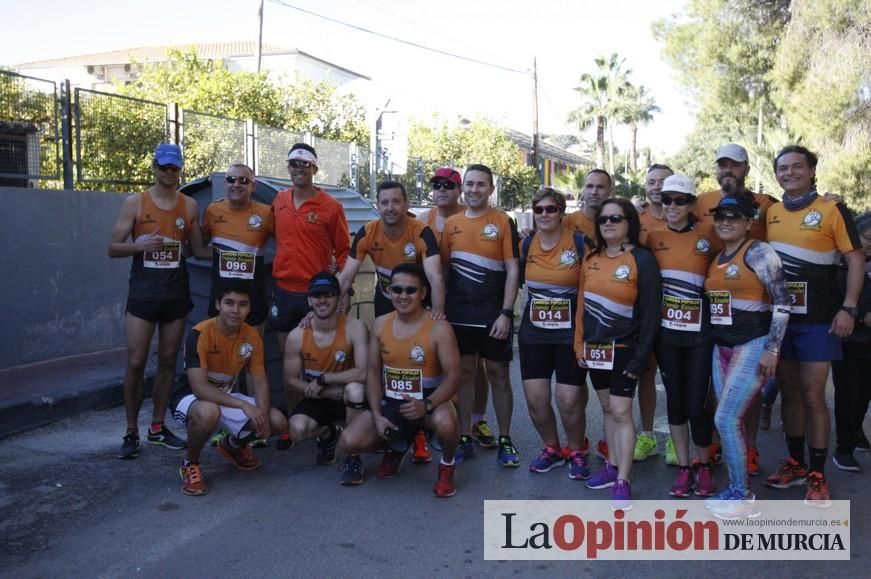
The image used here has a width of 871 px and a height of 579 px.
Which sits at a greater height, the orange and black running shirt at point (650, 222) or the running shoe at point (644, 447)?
the orange and black running shirt at point (650, 222)

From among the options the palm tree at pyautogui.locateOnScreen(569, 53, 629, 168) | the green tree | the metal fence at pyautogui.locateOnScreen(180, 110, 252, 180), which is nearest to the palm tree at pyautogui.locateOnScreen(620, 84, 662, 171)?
the palm tree at pyautogui.locateOnScreen(569, 53, 629, 168)

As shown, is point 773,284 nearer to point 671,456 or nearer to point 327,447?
point 671,456

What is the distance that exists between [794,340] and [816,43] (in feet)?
45.1

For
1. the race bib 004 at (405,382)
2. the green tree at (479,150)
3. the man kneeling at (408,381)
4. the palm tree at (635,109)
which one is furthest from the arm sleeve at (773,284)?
the palm tree at (635,109)

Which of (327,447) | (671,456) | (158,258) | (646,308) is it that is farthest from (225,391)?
(671,456)

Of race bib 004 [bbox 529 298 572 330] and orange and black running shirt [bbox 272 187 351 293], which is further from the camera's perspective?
orange and black running shirt [bbox 272 187 351 293]

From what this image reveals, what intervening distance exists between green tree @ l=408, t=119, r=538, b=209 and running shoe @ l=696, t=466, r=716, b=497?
94.5 feet

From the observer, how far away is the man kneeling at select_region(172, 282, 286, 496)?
5016 millimetres

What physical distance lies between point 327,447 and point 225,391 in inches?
30.4

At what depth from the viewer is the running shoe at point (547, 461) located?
17.7 feet

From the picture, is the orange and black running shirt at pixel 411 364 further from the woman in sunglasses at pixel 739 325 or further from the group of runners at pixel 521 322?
the woman in sunglasses at pixel 739 325

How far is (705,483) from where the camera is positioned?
4941 mm

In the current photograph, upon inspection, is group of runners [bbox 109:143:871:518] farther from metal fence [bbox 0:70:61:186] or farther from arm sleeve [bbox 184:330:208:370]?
metal fence [bbox 0:70:61:186]

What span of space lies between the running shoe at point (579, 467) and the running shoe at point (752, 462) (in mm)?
1064
